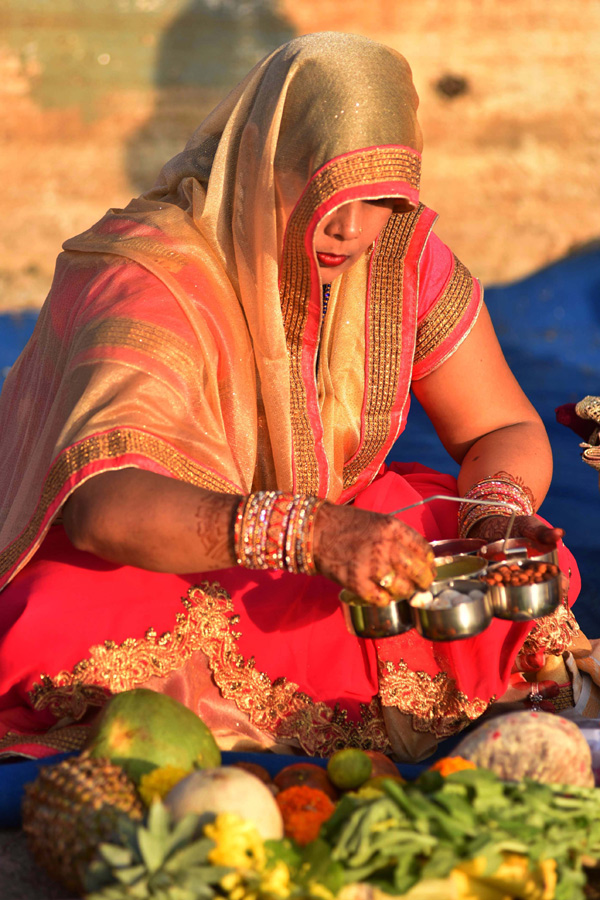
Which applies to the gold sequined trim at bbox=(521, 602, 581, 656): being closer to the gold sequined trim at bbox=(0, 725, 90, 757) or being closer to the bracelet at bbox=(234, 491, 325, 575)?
the bracelet at bbox=(234, 491, 325, 575)

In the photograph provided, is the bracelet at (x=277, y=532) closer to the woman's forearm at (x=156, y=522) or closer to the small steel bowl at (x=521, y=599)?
the woman's forearm at (x=156, y=522)

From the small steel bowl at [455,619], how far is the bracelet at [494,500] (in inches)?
19.8

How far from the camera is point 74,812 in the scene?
4.77ft

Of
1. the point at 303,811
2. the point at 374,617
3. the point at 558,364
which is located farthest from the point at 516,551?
the point at 558,364

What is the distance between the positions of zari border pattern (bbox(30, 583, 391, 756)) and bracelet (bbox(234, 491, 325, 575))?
0.38 metres

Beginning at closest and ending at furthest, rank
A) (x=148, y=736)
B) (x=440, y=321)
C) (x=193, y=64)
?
(x=148, y=736) < (x=440, y=321) < (x=193, y=64)

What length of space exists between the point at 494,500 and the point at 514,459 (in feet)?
0.72

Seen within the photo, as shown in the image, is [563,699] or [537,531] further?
[563,699]

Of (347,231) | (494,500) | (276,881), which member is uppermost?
(347,231)

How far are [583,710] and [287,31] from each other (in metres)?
5.52

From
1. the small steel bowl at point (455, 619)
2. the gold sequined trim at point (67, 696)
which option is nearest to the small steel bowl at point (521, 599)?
the small steel bowl at point (455, 619)

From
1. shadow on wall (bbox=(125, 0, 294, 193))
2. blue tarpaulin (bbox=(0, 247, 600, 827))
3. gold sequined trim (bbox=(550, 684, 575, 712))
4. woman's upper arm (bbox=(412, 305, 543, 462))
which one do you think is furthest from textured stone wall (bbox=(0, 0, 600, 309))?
gold sequined trim (bbox=(550, 684, 575, 712))

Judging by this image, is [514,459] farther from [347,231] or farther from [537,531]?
[347,231]

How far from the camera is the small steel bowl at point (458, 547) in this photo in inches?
80.2
